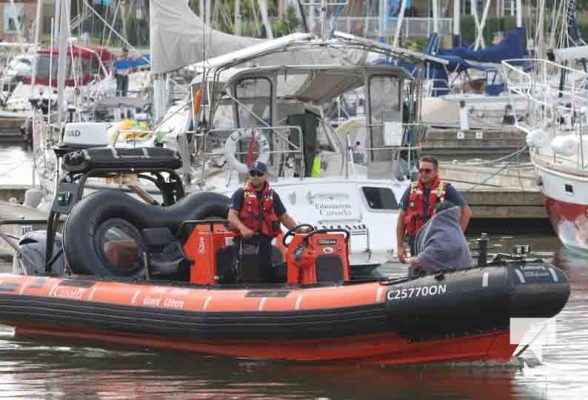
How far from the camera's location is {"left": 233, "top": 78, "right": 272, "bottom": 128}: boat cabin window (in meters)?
20.7

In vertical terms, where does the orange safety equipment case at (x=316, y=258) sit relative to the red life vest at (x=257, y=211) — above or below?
below

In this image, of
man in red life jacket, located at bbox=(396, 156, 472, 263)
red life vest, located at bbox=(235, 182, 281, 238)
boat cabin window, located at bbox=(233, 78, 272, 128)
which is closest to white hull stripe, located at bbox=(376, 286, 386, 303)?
man in red life jacket, located at bbox=(396, 156, 472, 263)

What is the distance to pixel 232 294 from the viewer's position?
14789mm

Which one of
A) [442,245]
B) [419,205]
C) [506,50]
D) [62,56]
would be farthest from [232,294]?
[506,50]

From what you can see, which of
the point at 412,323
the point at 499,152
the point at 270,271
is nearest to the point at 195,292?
the point at 270,271

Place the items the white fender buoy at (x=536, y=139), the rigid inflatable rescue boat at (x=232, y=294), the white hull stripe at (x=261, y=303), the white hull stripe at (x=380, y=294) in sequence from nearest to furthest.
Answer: the rigid inflatable rescue boat at (x=232, y=294) → the white hull stripe at (x=380, y=294) → the white hull stripe at (x=261, y=303) → the white fender buoy at (x=536, y=139)

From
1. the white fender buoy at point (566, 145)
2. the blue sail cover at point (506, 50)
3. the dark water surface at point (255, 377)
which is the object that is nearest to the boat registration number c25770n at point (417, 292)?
the dark water surface at point (255, 377)

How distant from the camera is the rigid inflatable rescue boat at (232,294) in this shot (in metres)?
13.6

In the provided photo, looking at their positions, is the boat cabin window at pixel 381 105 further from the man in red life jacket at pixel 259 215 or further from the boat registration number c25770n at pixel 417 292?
the boat registration number c25770n at pixel 417 292

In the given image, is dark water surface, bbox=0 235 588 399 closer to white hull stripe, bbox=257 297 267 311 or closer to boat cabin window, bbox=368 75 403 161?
white hull stripe, bbox=257 297 267 311

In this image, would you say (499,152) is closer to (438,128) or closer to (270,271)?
(438,128)

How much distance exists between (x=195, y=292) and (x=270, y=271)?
899 millimetres

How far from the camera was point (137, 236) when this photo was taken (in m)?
16.1

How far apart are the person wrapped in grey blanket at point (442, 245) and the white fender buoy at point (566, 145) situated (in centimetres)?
977
